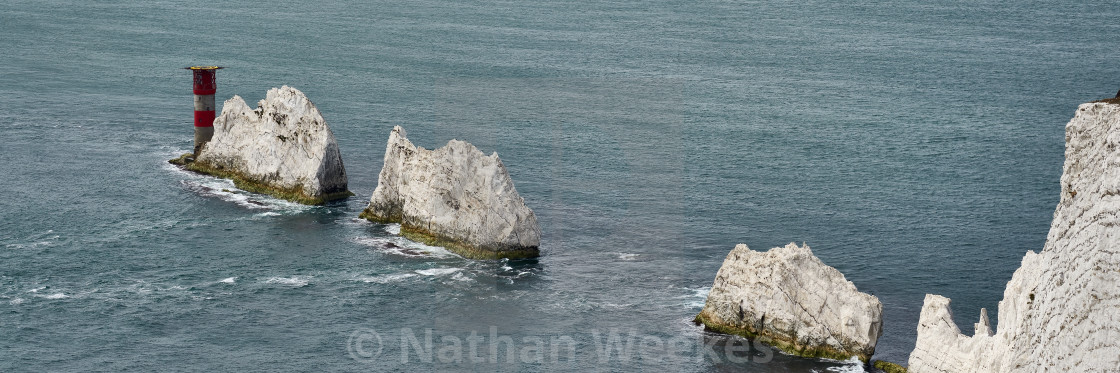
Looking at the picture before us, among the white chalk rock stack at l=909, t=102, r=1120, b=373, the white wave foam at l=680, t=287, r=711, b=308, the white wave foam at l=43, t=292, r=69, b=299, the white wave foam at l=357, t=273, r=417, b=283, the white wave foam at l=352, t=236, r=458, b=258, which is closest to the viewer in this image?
the white chalk rock stack at l=909, t=102, r=1120, b=373

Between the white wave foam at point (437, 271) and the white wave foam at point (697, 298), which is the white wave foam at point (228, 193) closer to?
the white wave foam at point (437, 271)

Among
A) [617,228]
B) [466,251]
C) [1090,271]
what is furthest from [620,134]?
[1090,271]

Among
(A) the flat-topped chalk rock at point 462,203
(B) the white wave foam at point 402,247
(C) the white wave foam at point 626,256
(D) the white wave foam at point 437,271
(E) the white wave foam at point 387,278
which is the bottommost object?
(E) the white wave foam at point 387,278

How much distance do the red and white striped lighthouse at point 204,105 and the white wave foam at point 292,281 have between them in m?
42.5

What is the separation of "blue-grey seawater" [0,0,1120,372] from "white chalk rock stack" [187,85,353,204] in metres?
2.61

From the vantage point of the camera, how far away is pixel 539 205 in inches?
4670

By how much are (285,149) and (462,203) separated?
85.0 feet

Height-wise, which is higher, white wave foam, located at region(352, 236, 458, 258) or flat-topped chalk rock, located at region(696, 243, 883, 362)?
flat-topped chalk rock, located at region(696, 243, 883, 362)

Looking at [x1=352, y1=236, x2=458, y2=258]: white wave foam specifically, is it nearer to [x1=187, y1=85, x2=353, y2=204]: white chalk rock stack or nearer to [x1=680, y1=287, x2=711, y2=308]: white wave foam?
[x1=187, y1=85, x2=353, y2=204]: white chalk rock stack

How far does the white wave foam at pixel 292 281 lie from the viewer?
94.2m

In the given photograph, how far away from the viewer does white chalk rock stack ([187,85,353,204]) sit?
116625 mm

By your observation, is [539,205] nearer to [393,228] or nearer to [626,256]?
[393,228]

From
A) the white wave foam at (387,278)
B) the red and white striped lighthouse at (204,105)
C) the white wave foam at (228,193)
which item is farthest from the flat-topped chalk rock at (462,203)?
the red and white striped lighthouse at (204,105)

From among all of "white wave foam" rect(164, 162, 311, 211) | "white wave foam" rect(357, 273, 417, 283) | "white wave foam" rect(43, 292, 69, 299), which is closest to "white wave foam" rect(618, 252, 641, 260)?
"white wave foam" rect(357, 273, 417, 283)
